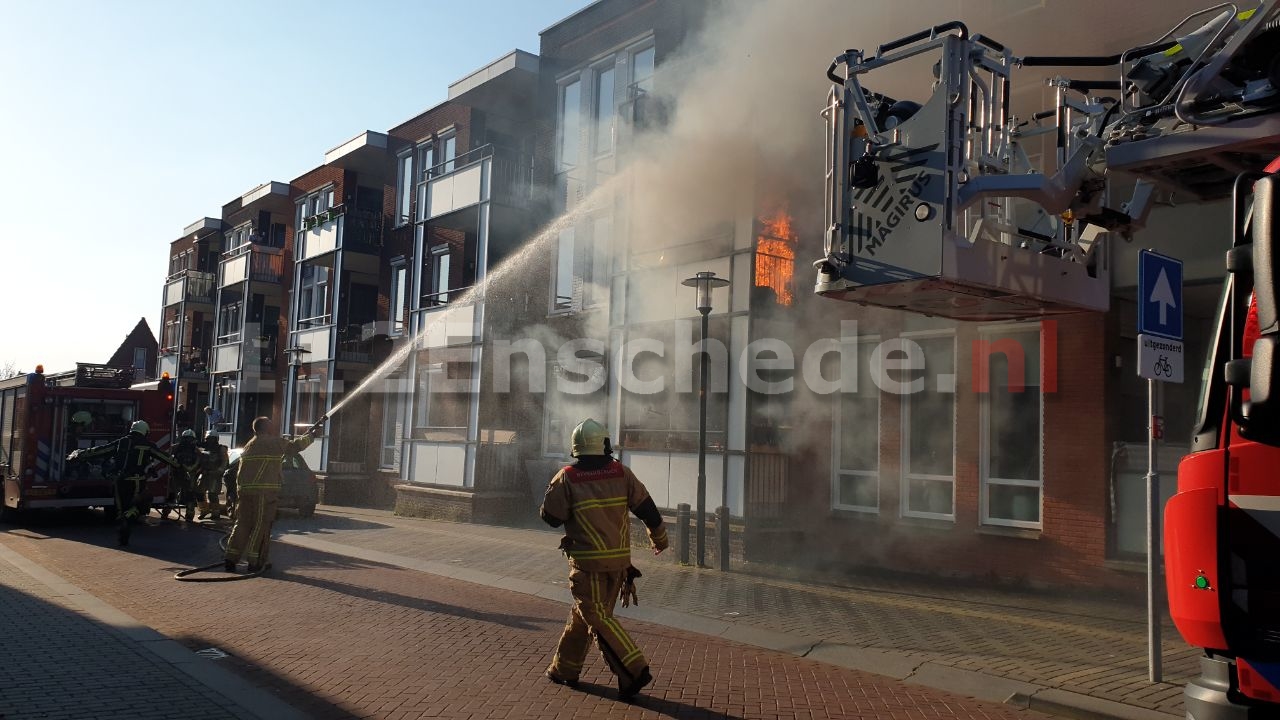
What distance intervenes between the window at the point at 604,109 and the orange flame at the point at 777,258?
4628 mm

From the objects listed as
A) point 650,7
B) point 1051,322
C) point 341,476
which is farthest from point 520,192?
point 1051,322

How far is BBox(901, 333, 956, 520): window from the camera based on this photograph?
10.3 m

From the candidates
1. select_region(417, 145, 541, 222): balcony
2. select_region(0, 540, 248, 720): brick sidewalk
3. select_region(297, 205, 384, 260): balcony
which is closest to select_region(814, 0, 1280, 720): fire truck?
select_region(0, 540, 248, 720): brick sidewalk

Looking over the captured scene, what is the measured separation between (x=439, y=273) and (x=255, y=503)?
11.7 m

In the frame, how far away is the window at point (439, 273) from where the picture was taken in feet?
66.6

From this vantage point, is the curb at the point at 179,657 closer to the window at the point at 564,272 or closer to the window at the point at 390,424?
the window at the point at 564,272

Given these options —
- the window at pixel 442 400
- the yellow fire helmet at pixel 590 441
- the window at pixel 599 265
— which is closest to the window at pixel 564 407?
the window at pixel 599 265

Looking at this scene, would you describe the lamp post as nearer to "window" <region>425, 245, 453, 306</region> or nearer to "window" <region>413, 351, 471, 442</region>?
"window" <region>425, 245, 453, 306</region>

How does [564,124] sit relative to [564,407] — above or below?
above

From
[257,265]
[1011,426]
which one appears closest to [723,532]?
[1011,426]

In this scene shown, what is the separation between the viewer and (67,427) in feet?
47.4

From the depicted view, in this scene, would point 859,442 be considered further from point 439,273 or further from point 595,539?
point 439,273

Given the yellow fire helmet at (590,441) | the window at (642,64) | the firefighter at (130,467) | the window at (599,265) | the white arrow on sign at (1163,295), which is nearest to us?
the yellow fire helmet at (590,441)

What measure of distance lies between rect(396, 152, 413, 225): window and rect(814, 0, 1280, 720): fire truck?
17968 millimetres
